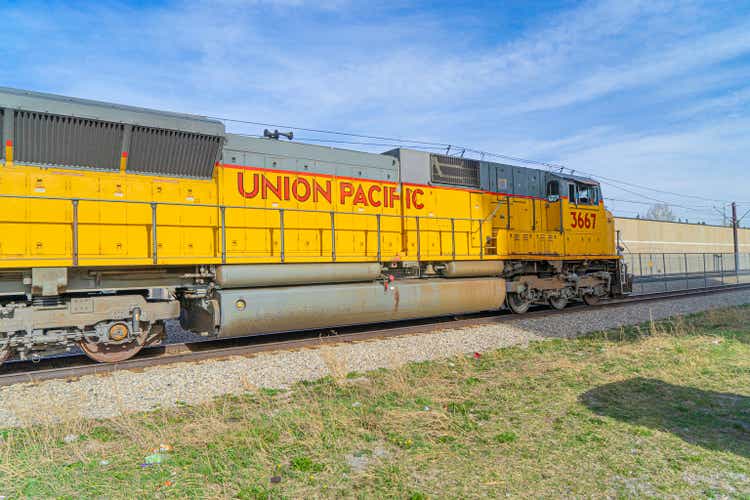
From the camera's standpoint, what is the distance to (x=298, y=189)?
9.64m

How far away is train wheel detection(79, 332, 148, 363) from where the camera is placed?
7.43 metres

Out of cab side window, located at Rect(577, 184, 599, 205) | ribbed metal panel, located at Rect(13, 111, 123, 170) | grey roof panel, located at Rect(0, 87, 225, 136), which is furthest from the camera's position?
cab side window, located at Rect(577, 184, 599, 205)

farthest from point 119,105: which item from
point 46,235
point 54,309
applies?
point 54,309

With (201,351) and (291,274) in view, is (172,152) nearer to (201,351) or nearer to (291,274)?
(291,274)

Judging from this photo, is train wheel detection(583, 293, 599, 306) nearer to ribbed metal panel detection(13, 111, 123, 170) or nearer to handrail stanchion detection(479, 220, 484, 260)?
handrail stanchion detection(479, 220, 484, 260)

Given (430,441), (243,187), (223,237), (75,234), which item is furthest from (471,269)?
(75,234)

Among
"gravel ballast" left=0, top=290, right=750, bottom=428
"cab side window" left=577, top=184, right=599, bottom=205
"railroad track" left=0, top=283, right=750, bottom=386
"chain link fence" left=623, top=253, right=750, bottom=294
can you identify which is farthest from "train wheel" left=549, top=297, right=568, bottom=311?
"chain link fence" left=623, top=253, right=750, bottom=294

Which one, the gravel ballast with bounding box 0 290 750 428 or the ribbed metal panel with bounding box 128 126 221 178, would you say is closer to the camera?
the gravel ballast with bounding box 0 290 750 428

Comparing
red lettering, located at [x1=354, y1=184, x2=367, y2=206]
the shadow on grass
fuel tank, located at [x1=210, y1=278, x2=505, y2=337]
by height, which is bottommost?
the shadow on grass

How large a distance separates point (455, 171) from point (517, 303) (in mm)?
4218

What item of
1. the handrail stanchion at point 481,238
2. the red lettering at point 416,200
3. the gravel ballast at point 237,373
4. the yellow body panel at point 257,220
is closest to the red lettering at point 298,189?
the yellow body panel at point 257,220

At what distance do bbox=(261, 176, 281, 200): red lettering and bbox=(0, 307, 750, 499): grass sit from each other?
A: 428 cm

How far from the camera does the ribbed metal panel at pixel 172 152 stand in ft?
26.0

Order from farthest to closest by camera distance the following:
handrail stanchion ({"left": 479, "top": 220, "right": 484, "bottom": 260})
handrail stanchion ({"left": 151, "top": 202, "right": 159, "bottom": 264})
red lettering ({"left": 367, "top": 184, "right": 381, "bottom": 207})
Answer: handrail stanchion ({"left": 479, "top": 220, "right": 484, "bottom": 260}), red lettering ({"left": 367, "top": 184, "right": 381, "bottom": 207}), handrail stanchion ({"left": 151, "top": 202, "right": 159, "bottom": 264})
